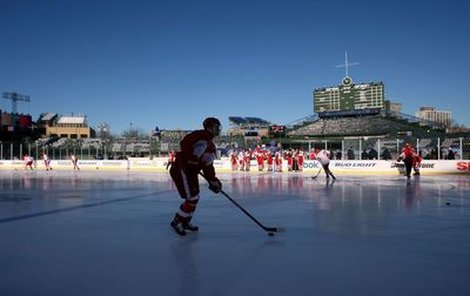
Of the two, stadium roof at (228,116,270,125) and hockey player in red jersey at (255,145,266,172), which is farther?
stadium roof at (228,116,270,125)

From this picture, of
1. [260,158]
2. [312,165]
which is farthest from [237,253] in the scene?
[260,158]

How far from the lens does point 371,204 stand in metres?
9.10

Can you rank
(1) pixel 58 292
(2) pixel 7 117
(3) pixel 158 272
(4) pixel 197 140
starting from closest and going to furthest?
1. (1) pixel 58 292
2. (3) pixel 158 272
3. (4) pixel 197 140
4. (2) pixel 7 117

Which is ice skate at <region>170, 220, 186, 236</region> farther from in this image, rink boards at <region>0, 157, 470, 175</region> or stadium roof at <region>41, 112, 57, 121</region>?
stadium roof at <region>41, 112, 57, 121</region>

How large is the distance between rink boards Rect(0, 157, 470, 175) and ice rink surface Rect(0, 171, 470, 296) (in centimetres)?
1684

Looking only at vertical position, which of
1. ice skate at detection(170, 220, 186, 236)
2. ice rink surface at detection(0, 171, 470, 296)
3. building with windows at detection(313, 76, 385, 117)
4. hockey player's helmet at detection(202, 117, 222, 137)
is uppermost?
building with windows at detection(313, 76, 385, 117)

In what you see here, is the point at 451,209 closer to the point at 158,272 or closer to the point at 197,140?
the point at 197,140

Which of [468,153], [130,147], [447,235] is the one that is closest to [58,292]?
[447,235]

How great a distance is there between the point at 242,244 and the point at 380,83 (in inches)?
2085

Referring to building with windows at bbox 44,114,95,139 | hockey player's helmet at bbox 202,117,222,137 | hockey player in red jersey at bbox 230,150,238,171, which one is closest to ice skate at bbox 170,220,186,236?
hockey player's helmet at bbox 202,117,222,137

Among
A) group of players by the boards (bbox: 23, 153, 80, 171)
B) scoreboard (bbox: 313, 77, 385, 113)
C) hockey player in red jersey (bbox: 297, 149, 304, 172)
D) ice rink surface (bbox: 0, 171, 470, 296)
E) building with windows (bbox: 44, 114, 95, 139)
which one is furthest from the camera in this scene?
building with windows (bbox: 44, 114, 95, 139)

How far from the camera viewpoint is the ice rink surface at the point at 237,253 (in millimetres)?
3422

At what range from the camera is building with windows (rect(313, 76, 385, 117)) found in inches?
2173

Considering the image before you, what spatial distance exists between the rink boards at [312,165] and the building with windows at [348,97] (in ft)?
93.8
